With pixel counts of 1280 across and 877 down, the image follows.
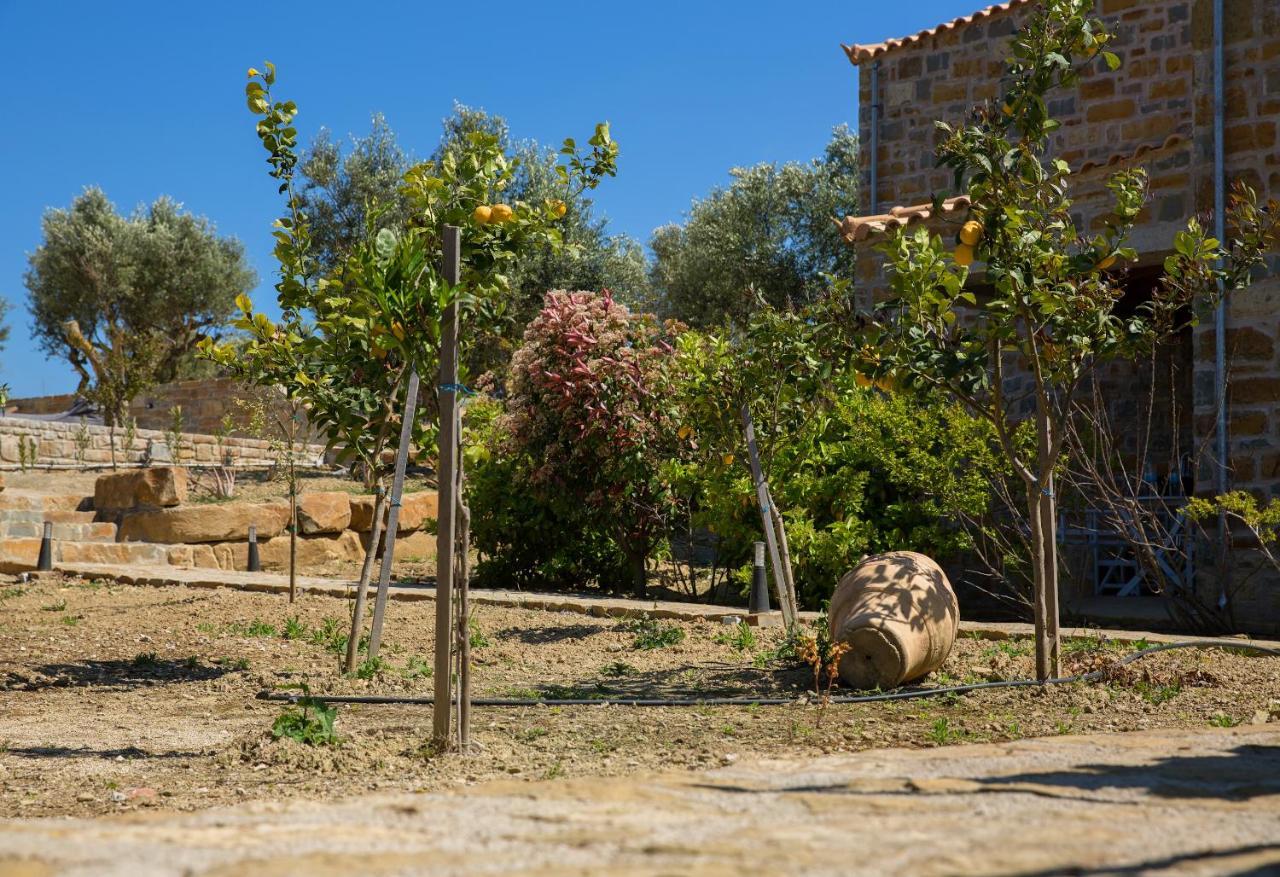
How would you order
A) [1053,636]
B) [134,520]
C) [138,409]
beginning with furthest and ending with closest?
[138,409]
[134,520]
[1053,636]

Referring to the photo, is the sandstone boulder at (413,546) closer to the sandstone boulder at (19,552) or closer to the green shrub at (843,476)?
the sandstone boulder at (19,552)

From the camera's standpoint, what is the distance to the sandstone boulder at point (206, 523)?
14094 millimetres

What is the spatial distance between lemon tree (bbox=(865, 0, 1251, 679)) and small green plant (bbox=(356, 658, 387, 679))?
315 centimetres

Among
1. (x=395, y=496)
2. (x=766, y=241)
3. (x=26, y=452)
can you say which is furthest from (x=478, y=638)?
(x=766, y=241)

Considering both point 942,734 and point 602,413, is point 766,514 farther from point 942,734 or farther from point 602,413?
point 602,413

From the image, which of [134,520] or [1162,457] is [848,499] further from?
[134,520]

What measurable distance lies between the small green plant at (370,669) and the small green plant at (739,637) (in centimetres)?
224

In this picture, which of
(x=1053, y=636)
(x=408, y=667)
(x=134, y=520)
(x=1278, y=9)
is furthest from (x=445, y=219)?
(x=134, y=520)

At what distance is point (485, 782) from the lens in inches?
154

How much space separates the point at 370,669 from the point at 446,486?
233 centimetres

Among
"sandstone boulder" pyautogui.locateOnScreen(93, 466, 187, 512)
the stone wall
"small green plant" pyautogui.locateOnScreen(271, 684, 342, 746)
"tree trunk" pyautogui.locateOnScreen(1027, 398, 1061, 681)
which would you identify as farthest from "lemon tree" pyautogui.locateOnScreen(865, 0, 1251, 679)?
the stone wall

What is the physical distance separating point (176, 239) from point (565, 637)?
24607 mm

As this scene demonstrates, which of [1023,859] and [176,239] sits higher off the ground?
[176,239]

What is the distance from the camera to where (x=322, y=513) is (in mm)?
14391
